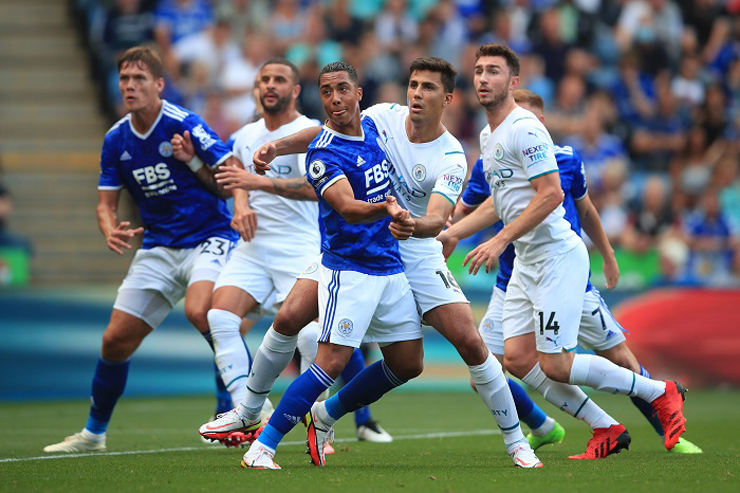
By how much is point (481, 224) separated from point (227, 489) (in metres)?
3.05

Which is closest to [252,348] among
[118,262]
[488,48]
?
[118,262]

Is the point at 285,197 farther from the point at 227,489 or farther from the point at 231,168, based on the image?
the point at 227,489

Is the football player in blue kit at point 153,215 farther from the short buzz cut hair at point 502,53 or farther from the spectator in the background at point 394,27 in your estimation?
the spectator in the background at point 394,27

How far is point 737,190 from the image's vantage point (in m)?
17.0

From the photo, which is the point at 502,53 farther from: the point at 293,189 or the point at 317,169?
the point at 293,189

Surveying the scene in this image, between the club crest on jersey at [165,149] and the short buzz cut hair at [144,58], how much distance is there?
0.50m

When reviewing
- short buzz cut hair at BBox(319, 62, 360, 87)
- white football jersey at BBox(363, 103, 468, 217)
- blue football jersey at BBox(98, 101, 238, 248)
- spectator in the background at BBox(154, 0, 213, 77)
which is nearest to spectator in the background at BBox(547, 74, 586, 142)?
spectator in the background at BBox(154, 0, 213, 77)

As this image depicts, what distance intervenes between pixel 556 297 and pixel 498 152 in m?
1.03

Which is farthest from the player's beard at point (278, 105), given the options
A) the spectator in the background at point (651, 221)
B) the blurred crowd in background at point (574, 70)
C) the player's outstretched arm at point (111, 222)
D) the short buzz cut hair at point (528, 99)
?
the spectator in the background at point (651, 221)

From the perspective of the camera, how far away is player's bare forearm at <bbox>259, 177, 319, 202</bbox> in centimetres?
799

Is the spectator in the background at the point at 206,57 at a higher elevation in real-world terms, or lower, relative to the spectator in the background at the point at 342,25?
lower

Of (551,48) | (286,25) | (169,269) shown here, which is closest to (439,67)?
(169,269)

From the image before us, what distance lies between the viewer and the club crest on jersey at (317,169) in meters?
6.67

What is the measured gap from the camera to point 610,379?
25.2 ft
